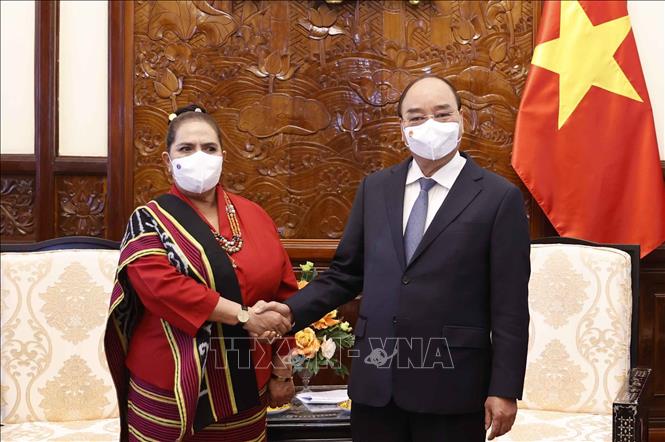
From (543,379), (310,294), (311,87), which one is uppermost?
(311,87)

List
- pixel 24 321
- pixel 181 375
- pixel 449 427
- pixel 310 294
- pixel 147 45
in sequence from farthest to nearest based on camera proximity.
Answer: pixel 147 45 → pixel 24 321 → pixel 310 294 → pixel 181 375 → pixel 449 427

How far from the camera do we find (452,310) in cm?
167

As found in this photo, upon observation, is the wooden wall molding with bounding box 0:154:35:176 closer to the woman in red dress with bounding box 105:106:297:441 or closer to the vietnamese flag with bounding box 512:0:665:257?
the woman in red dress with bounding box 105:106:297:441

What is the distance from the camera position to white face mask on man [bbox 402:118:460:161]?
5.78 feet

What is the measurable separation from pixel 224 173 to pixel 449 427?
1894 mm

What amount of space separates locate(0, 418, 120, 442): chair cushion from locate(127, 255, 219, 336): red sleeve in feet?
2.99

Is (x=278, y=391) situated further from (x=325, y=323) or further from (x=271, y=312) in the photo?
(x=325, y=323)

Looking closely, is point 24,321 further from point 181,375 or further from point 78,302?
point 181,375

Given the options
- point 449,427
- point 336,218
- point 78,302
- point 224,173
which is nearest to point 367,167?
point 336,218

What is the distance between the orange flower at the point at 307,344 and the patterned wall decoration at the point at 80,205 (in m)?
1.27

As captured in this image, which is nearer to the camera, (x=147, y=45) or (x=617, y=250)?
(x=617, y=250)

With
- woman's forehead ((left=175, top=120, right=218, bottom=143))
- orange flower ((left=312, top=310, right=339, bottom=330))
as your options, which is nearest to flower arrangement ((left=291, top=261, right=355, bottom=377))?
orange flower ((left=312, top=310, right=339, bottom=330))

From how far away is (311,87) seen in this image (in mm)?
3227

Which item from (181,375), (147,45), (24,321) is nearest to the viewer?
(181,375)
